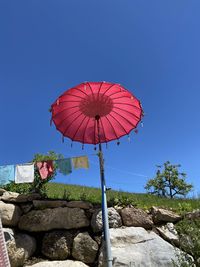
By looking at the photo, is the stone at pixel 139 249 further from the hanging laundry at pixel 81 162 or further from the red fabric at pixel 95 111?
the red fabric at pixel 95 111

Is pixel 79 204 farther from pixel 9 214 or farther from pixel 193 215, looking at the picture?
pixel 193 215

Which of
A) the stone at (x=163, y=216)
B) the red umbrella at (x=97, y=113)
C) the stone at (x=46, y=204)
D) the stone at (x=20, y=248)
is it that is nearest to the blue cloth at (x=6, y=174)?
the stone at (x=46, y=204)

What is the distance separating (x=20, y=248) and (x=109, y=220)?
189 centimetres

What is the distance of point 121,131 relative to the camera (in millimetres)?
7477

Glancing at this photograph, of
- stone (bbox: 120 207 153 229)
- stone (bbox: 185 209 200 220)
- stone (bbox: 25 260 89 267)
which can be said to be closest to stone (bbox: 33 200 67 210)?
stone (bbox: 25 260 89 267)

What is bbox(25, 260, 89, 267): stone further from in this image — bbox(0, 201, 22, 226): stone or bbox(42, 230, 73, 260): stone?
bbox(0, 201, 22, 226): stone

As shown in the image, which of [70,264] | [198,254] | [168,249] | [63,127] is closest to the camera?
[198,254]

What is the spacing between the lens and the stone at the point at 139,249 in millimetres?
6207

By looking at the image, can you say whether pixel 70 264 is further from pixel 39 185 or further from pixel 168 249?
pixel 39 185

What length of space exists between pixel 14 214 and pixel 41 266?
132 cm

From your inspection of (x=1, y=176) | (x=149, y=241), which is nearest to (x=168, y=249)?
(x=149, y=241)

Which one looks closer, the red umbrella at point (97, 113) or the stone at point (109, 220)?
the red umbrella at point (97, 113)

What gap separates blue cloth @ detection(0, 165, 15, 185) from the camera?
7391 mm

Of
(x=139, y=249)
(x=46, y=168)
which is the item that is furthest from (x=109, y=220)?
(x=46, y=168)
